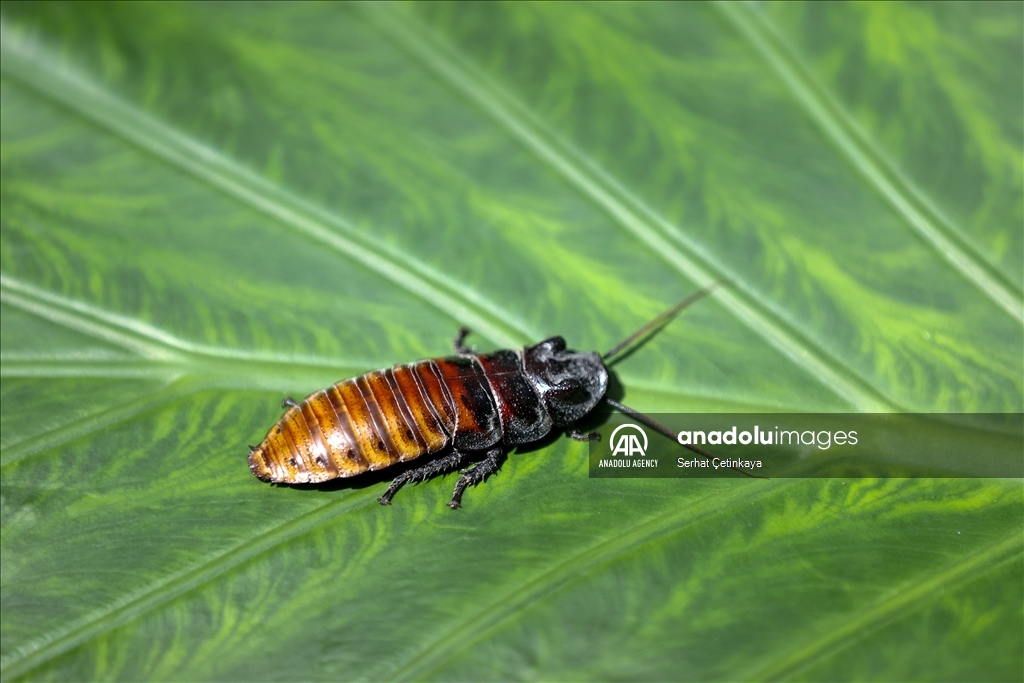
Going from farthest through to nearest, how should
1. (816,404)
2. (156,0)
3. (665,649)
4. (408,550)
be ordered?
(156,0) → (816,404) → (408,550) → (665,649)

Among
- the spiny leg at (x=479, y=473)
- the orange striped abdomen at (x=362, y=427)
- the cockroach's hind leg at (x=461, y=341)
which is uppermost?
the cockroach's hind leg at (x=461, y=341)

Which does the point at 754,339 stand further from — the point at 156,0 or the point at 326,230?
the point at 156,0

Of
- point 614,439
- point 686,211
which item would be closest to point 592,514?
point 614,439

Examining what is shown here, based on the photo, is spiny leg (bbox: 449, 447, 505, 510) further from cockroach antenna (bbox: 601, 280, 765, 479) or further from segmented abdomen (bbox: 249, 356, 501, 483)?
cockroach antenna (bbox: 601, 280, 765, 479)

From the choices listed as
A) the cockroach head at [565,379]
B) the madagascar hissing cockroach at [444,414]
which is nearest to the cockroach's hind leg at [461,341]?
the madagascar hissing cockroach at [444,414]

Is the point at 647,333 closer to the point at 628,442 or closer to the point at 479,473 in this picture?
the point at 628,442

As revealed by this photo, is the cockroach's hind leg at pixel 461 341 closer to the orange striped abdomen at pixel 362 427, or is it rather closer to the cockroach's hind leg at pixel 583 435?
the orange striped abdomen at pixel 362 427

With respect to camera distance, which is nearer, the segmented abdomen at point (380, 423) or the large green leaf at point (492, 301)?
→ the large green leaf at point (492, 301)
